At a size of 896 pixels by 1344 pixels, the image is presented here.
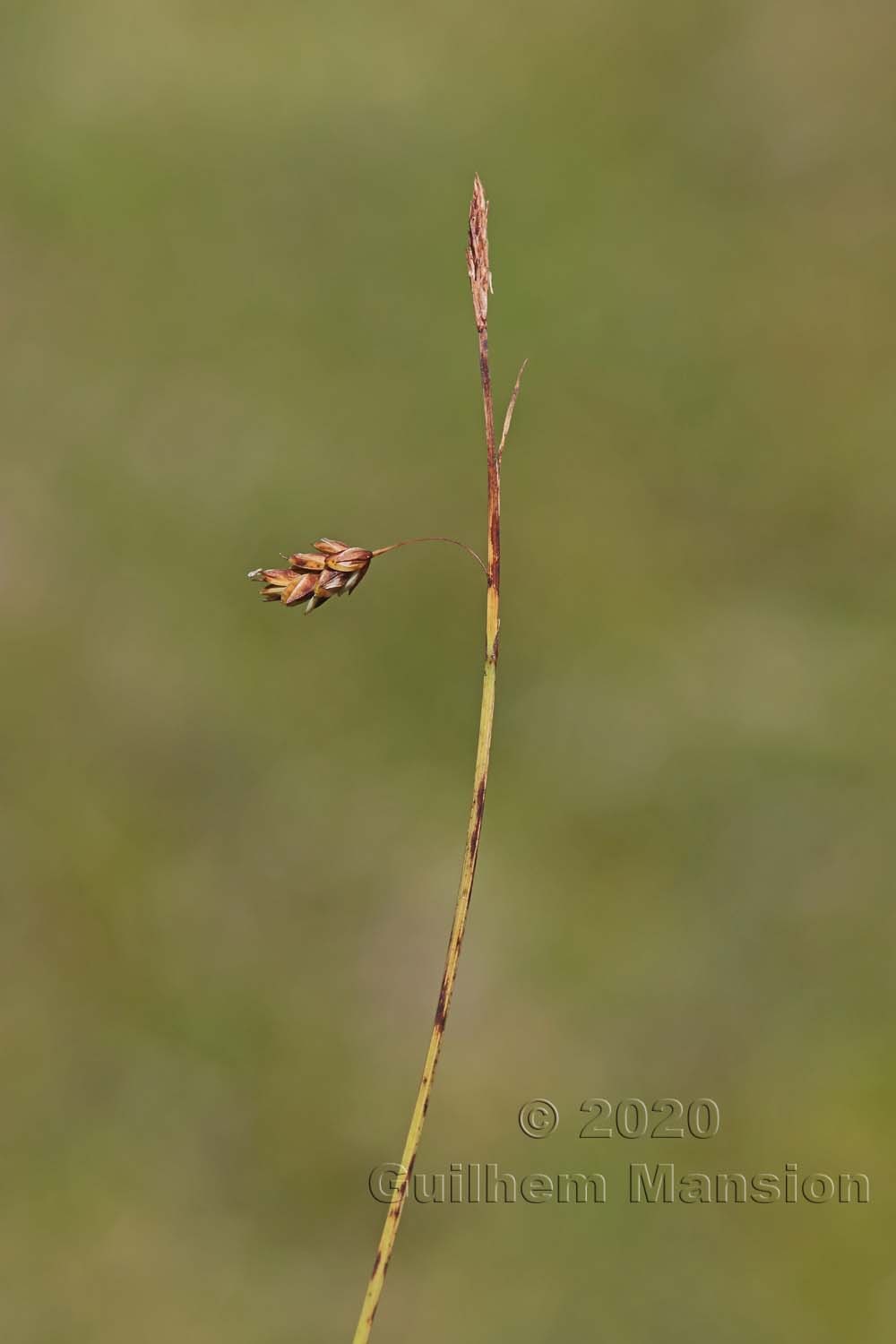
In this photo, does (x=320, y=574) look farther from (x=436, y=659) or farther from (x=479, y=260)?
(x=436, y=659)

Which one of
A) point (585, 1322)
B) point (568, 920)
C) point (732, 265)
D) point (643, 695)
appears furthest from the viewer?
point (732, 265)

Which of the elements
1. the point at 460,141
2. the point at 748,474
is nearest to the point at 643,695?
the point at 748,474

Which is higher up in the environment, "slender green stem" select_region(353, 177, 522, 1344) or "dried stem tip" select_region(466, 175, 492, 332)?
"dried stem tip" select_region(466, 175, 492, 332)

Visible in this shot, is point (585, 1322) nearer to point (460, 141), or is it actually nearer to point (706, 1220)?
point (706, 1220)
